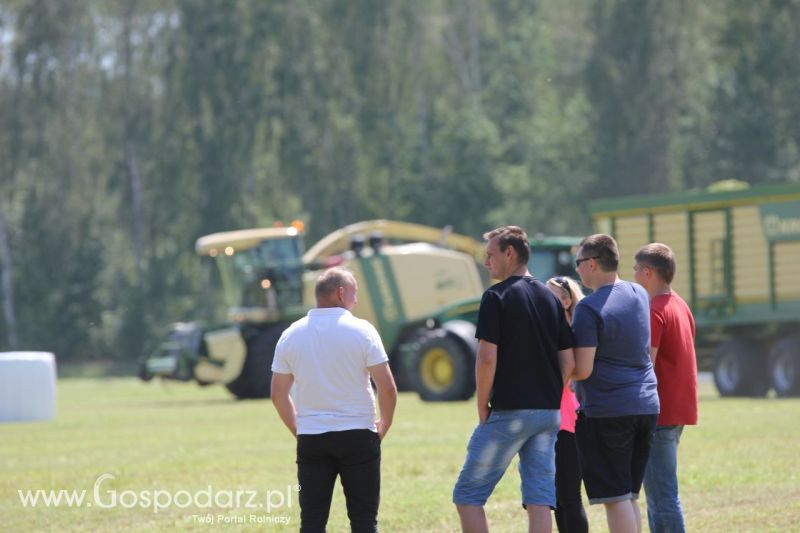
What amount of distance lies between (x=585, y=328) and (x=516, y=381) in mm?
455

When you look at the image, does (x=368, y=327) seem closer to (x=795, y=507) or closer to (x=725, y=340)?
(x=795, y=507)

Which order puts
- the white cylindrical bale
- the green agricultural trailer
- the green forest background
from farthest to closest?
the green forest background, the green agricultural trailer, the white cylindrical bale

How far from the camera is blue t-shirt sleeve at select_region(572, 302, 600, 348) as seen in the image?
25.2 ft

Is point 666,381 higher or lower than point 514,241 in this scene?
lower

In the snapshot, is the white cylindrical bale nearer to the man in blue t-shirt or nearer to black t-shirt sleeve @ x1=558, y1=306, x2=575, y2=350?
the man in blue t-shirt

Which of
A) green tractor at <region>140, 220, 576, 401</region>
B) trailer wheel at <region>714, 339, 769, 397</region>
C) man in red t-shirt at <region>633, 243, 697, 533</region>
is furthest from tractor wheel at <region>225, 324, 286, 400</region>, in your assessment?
man in red t-shirt at <region>633, 243, 697, 533</region>

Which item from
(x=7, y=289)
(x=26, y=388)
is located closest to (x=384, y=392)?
(x=26, y=388)

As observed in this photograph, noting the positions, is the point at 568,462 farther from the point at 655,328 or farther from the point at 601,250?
the point at 601,250

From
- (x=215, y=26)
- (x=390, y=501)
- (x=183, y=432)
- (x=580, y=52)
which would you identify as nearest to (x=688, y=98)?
(x=580, y=52)

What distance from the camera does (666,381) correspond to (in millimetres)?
8211

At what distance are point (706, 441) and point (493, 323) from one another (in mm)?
9125

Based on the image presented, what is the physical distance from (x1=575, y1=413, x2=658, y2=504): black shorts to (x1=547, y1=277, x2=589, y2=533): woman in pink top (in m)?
0.36

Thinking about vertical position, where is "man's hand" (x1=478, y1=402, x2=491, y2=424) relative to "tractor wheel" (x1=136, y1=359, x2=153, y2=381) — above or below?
above

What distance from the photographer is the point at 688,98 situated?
56.7 metres
